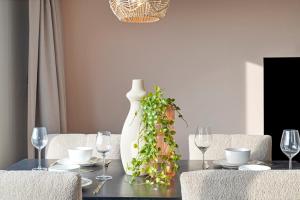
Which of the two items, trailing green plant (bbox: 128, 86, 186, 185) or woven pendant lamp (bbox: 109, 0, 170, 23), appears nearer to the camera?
trailing green plant (bbox: 128, 86, 186, 185)

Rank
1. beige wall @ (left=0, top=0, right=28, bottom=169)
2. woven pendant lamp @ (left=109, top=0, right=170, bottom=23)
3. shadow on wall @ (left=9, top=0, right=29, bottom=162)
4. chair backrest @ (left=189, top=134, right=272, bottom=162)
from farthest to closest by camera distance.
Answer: shadow on wall @ (left=9, top=0, right=29, bottom=162)
beige wall @ (left=0, top=0, right=28, bottom=169)
chair backrest @ (left=189, top=134, right=272, bottom=162)
woven pendant lamp @ (left=109, top=0, right=170, bottom=23)

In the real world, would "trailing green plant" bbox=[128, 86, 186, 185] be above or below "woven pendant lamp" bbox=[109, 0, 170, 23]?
below

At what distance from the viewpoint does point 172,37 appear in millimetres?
3744

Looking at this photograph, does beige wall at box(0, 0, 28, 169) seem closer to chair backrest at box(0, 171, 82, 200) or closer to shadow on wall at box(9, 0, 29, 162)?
shadow on wall at box(9, 0, 29, 162)

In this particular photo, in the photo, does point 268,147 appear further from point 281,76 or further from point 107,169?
point 281,76

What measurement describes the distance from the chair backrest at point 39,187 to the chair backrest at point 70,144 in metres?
1.33

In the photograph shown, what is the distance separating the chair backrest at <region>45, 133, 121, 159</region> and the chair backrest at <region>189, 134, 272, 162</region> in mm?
465

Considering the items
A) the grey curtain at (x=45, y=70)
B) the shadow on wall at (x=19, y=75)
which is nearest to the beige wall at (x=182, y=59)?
the grey curtain at (x=45, y=70)

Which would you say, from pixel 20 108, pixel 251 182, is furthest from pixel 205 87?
pixel 251 182

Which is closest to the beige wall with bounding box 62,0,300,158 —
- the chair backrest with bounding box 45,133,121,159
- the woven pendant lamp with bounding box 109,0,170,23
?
the chair backrest with bounding box 45,133,121,159

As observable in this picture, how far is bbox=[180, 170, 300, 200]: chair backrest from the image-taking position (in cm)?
128

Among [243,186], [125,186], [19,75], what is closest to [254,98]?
[19,75]

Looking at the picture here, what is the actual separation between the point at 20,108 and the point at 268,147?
1.82 meters

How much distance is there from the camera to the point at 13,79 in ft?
10.4
